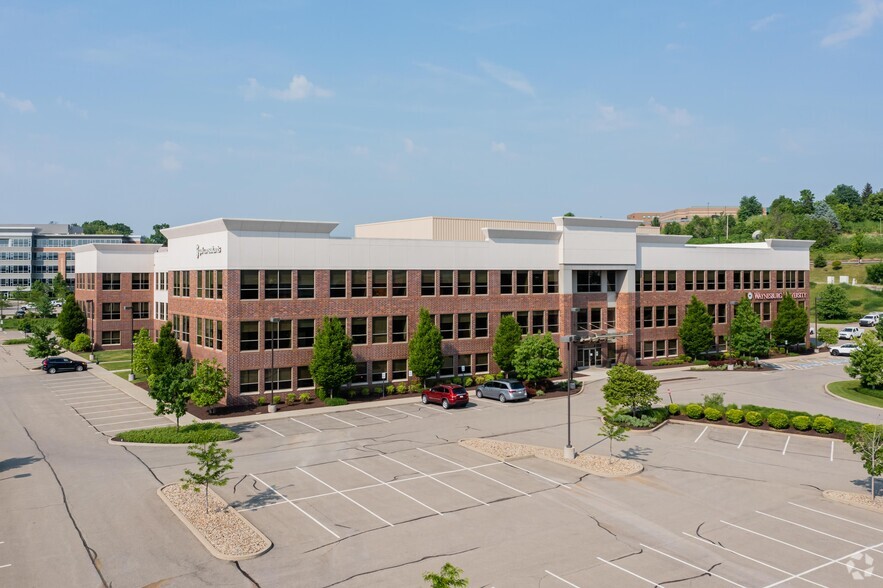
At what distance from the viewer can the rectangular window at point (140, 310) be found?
268 ft

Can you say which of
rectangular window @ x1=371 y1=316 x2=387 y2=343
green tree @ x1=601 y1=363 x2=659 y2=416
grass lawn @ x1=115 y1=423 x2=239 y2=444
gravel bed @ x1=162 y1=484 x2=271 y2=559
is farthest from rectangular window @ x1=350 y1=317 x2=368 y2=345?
gravel bed @ x1=162 y1=484 x2=271 y2=559

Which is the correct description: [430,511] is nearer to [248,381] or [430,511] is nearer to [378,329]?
[248,381]

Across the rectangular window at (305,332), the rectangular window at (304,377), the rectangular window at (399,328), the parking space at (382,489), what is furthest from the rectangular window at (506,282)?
the parking space at (382,489)

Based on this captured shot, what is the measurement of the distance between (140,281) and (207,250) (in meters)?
36.0

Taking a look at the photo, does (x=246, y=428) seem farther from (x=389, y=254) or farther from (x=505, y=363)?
(x=505, y=363)

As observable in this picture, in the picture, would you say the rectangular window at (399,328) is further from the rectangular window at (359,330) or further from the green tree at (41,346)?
the green tree at (41,346)

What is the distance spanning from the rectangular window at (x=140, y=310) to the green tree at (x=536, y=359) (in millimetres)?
49489

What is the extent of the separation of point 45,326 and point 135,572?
61001 millimetres

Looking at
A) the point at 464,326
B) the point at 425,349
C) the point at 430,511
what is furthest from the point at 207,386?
the point at 464,326

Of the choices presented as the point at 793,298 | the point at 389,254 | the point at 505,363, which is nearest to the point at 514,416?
the point at 505,363

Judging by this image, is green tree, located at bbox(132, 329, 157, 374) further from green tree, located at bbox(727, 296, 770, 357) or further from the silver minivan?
green tree, located at bbox(727, 296, 770, 357)

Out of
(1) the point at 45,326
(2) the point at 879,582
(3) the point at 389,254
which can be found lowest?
(2) the point at 879,582

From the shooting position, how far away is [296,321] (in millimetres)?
50000

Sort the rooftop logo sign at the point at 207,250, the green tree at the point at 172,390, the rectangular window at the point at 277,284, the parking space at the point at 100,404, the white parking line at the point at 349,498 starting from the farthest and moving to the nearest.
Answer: the rooftop logo sign at the point at 207,250 → the rectangular window at the point at 277,284 → the parking space at the point at 100,404 → the green tree at the point at 172,390 → the white parking line at the point at 349,498
